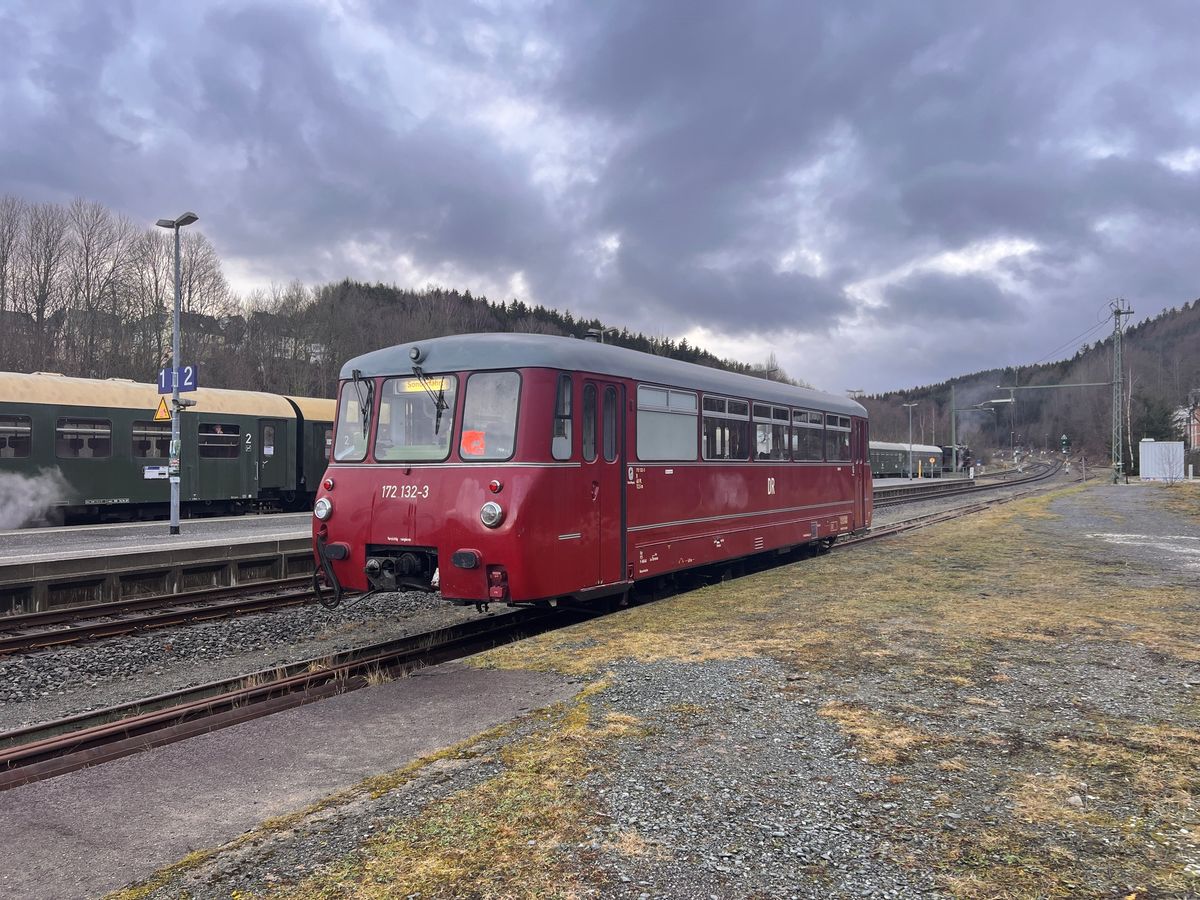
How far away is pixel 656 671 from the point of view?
6.79m

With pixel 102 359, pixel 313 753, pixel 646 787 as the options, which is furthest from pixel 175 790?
pixel 102 359

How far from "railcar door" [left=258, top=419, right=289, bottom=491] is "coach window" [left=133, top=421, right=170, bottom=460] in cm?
274

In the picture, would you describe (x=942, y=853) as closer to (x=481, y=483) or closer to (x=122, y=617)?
(x=481, y=483)

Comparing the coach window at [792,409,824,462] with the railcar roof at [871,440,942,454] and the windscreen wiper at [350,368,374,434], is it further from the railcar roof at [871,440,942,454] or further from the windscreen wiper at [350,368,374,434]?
the railcar roof at [871,440,942,454]

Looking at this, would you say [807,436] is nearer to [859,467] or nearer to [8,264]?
[859,467]

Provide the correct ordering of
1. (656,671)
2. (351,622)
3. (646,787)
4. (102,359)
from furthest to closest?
(102,359), (351,622), (656,671), (646,787)

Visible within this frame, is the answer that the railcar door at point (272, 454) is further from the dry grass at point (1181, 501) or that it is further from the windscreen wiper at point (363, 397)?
the dry grass at point (1181, 501)

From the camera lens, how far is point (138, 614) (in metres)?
10.8

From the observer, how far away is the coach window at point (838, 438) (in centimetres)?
1566

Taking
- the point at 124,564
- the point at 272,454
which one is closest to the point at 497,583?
the point at 124,564

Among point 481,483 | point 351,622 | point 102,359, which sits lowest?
point 351,622

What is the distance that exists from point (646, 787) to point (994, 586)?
8893 millimetres

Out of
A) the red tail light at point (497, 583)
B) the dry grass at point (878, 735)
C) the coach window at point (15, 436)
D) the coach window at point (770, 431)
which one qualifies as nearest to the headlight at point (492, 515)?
the red tail light at point (497, 583)

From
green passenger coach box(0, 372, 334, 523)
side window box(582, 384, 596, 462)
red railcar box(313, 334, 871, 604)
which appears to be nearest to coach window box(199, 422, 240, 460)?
green passenger coach box(0, 372, 334, 523)
